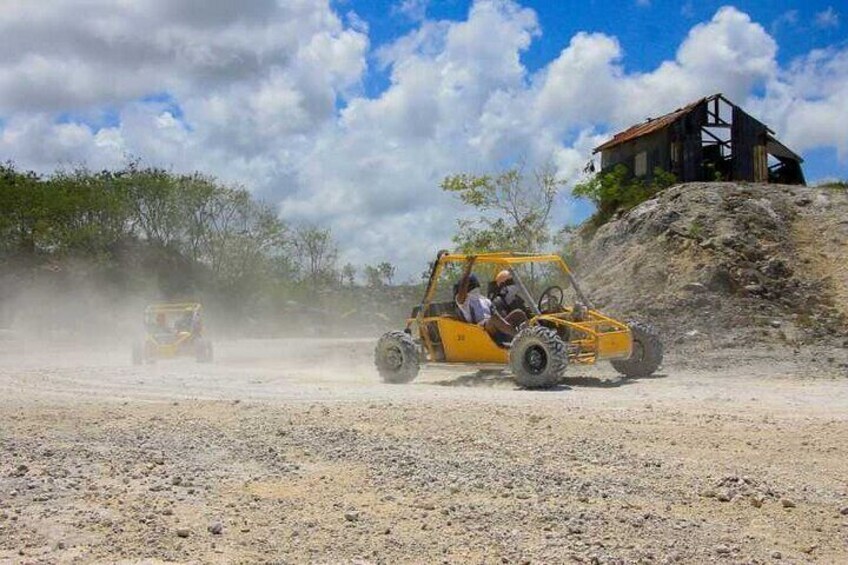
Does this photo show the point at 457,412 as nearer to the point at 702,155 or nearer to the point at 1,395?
the point at 1,395

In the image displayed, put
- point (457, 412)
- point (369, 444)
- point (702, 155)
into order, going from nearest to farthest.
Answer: point (369, 444) → point (457, 412) → point (702, 155)

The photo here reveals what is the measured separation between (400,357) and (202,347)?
28.1ft

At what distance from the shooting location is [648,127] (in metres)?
36.1

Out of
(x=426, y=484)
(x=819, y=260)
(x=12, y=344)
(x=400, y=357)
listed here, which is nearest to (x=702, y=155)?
(x=819, y=260)

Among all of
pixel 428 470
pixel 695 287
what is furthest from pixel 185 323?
pixel 428 470

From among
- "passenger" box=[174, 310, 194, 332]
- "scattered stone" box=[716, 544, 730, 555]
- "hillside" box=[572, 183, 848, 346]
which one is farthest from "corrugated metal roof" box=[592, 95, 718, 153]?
"scattered stone" box=[716, 544, 730, 555]

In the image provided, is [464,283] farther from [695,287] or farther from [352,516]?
[352,516]

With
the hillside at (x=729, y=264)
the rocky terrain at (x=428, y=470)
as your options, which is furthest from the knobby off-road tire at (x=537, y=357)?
the hillside at (x=729, y=264)

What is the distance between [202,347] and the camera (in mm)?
21453

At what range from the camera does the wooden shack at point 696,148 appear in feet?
112

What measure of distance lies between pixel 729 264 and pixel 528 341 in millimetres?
9182

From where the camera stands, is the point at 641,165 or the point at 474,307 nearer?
the point at 474,307

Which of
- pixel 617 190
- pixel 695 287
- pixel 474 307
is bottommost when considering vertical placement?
pixel 474 307

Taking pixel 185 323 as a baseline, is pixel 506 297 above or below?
above
